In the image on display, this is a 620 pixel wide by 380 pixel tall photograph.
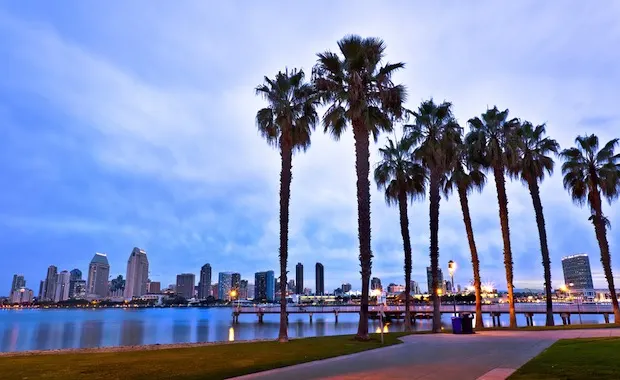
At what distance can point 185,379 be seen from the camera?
10.9 metres

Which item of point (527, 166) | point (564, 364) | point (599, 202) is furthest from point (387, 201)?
point (564, 364)

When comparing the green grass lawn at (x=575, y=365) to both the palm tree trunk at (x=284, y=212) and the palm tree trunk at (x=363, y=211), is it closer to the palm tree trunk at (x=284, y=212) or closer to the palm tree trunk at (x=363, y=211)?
the palm tree trunk at (x=363, y=211)

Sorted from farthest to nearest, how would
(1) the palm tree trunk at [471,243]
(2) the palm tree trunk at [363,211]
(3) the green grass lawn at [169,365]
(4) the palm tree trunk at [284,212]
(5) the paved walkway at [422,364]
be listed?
(1) the palm tree trunk at [471,243], (4) the palm tree trunk at [284,212], (2) the palm tree trunk at [363,211], (3) the green grass lawn at [169,365], (5) the paved walkway at [422,364]

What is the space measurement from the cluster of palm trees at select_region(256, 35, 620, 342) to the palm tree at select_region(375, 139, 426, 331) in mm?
78

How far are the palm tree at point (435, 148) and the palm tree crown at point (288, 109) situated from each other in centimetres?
873

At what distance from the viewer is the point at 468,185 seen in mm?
33312

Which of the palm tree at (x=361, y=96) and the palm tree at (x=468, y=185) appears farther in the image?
the palm tree at (x=468, y=185)

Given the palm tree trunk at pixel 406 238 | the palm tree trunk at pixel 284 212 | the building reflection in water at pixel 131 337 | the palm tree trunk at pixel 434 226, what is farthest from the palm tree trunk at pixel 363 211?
the building reflection in water at pixel 131 337

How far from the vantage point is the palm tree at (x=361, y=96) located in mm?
23156

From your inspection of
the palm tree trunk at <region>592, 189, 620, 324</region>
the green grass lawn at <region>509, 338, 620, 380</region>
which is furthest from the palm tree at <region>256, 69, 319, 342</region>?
the palm tree trunk at <region>592, 189, 620, 324</region>

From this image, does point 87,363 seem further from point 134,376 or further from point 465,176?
point 465,176

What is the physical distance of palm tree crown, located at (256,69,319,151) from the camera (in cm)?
2459

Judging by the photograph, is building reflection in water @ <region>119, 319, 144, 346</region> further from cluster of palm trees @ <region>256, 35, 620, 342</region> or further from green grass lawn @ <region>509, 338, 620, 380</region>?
green grass lawn @ <region>509, 338, 620, 380</region>

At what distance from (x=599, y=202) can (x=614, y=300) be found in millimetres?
7879
